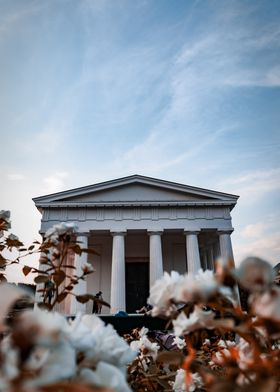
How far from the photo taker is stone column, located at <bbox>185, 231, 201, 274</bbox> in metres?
18.3

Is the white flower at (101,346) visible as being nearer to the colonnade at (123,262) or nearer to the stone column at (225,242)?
the colonnade at (123,262)

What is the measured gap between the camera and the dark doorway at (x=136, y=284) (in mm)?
21844

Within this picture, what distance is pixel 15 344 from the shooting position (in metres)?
0.43

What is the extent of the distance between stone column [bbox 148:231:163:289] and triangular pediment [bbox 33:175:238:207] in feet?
8.30

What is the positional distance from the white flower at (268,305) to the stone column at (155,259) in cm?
1802

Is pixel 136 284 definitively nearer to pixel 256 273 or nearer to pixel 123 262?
pixel 123 262

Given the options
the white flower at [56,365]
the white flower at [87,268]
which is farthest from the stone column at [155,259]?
the white flower at [56,365]

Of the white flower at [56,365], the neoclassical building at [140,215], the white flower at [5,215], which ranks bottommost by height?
the white flower at [56,365]

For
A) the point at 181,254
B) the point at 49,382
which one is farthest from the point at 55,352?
the point at 181,254

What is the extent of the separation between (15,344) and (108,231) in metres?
19.5

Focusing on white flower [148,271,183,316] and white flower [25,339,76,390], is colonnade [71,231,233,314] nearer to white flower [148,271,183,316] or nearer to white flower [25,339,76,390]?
white flower [148,271,183,316]

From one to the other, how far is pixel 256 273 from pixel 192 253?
61.8 ft

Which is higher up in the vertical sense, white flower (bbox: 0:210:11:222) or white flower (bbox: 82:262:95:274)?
white flower (bbox: 0:210:11:222)

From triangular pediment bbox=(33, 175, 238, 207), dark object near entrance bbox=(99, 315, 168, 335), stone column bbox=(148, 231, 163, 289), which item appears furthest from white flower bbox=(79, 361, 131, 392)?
triangular pediment bbox=(33, 175, 238, 207)
